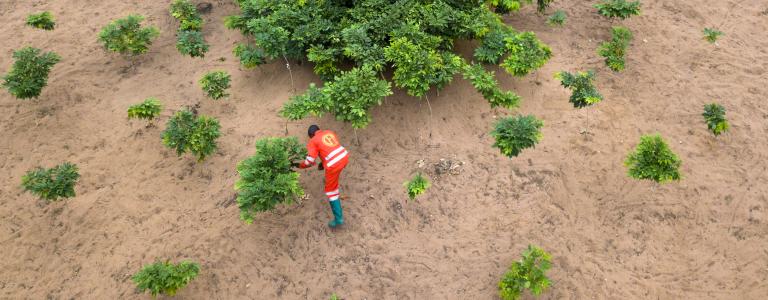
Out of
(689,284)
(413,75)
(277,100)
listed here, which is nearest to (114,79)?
(277,100)

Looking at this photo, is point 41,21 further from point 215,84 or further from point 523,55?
point 523,55

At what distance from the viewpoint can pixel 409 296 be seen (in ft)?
20.8

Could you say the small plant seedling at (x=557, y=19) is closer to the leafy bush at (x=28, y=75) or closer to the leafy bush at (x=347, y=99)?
the leafy bush at (x=347, y=99)

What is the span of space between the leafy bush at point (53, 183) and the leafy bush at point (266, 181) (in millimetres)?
2729

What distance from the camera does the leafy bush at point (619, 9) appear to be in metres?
9.26

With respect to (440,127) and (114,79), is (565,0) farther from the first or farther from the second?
(114,79)

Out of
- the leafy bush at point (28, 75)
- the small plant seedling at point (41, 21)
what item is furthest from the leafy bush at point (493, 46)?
the small plant seedling at point (41, 21)

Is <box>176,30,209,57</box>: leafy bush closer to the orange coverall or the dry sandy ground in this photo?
the dry sandy ground

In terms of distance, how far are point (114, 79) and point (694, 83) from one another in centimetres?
1099

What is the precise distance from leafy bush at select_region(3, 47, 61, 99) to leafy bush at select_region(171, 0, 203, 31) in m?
2.44

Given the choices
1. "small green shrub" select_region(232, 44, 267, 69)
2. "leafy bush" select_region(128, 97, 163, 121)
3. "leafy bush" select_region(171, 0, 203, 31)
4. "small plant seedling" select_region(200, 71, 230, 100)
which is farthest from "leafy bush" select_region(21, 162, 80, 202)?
"leafy bush" select_region(171, 0, 203, 31)

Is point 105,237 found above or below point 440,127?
below

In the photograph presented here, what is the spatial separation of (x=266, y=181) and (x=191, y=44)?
444 cm

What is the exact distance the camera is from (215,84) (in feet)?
27.6
